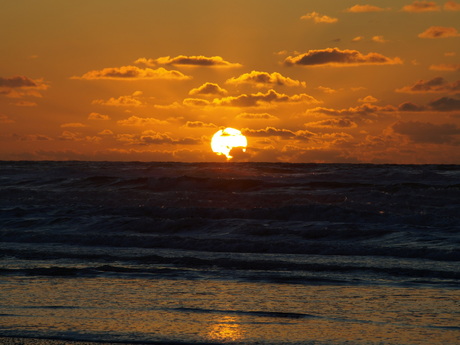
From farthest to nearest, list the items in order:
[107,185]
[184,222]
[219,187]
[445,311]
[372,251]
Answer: [107,185]
[219,187]
[184,222]
[372,251]
[445,311]

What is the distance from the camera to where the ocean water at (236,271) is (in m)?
9.78

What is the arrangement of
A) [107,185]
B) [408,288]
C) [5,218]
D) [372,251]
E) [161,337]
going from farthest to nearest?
[107,185]
[5,218]
[372,251]
[408,288]
[161,337]

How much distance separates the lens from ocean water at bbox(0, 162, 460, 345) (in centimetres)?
978

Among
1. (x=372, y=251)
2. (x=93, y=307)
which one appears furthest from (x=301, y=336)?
(x=372, y=251)

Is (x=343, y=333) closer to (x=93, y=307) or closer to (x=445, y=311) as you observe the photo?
(x=445, y=311)

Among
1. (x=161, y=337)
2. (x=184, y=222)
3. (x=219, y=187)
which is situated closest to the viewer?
(x=161, y=337)

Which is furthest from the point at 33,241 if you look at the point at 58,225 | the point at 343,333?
the point at 343,333

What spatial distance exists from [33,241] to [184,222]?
17.7ft

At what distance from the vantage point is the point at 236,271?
49.1 ft

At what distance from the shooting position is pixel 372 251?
58.5 ft

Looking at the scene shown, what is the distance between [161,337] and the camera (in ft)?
30.4

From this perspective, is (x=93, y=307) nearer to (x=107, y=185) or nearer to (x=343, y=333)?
(x=343, y=333)

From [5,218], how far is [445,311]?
2091 centimetres

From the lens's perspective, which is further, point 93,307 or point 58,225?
point 58,225
